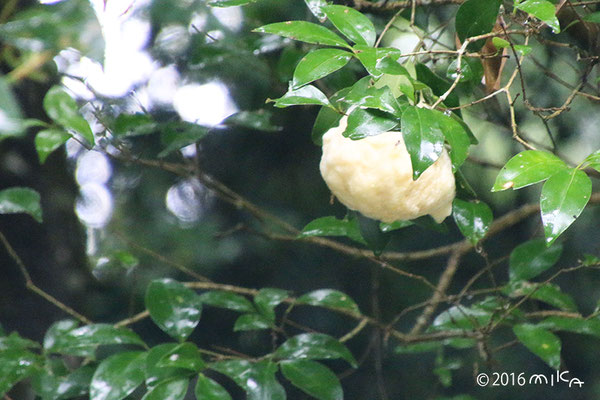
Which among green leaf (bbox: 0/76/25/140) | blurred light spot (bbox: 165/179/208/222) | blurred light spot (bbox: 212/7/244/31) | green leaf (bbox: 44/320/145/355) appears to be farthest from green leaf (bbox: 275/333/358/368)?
blurred light spot (bbox: 165/179/208/222)

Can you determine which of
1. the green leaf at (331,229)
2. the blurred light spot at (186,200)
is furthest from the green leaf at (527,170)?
the blurred light spot at (186,200)

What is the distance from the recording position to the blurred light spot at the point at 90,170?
2.30 m

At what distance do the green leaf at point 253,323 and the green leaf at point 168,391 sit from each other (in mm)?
180

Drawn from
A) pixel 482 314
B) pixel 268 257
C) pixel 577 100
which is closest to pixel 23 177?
pixel 268 257

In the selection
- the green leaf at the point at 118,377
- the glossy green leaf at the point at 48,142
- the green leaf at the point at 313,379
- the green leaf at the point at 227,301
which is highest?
the glossy green leaf at the point at 48,142

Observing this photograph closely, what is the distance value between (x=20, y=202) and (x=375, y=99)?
0.80m

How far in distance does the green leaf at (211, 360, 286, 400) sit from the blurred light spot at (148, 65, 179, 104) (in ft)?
3.95

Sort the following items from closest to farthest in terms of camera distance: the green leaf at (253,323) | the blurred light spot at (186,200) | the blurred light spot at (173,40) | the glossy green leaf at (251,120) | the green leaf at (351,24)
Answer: the green leaf at (351,24), the green leaf at (253,323), the glossy green leaf at (251,120), the blurred light spot at (173,40), the blurred light spot at (186,200)

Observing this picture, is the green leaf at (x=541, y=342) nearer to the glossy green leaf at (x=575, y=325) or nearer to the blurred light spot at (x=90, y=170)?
the glossy green leaf at (x=575, y=325)

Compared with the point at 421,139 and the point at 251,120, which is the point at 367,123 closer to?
the point at 421,139

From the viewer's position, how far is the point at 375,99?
70cm

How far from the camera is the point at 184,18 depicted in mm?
1820

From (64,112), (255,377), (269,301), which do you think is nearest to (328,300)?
(269,301)

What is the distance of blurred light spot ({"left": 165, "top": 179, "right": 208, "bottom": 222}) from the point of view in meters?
2.27
